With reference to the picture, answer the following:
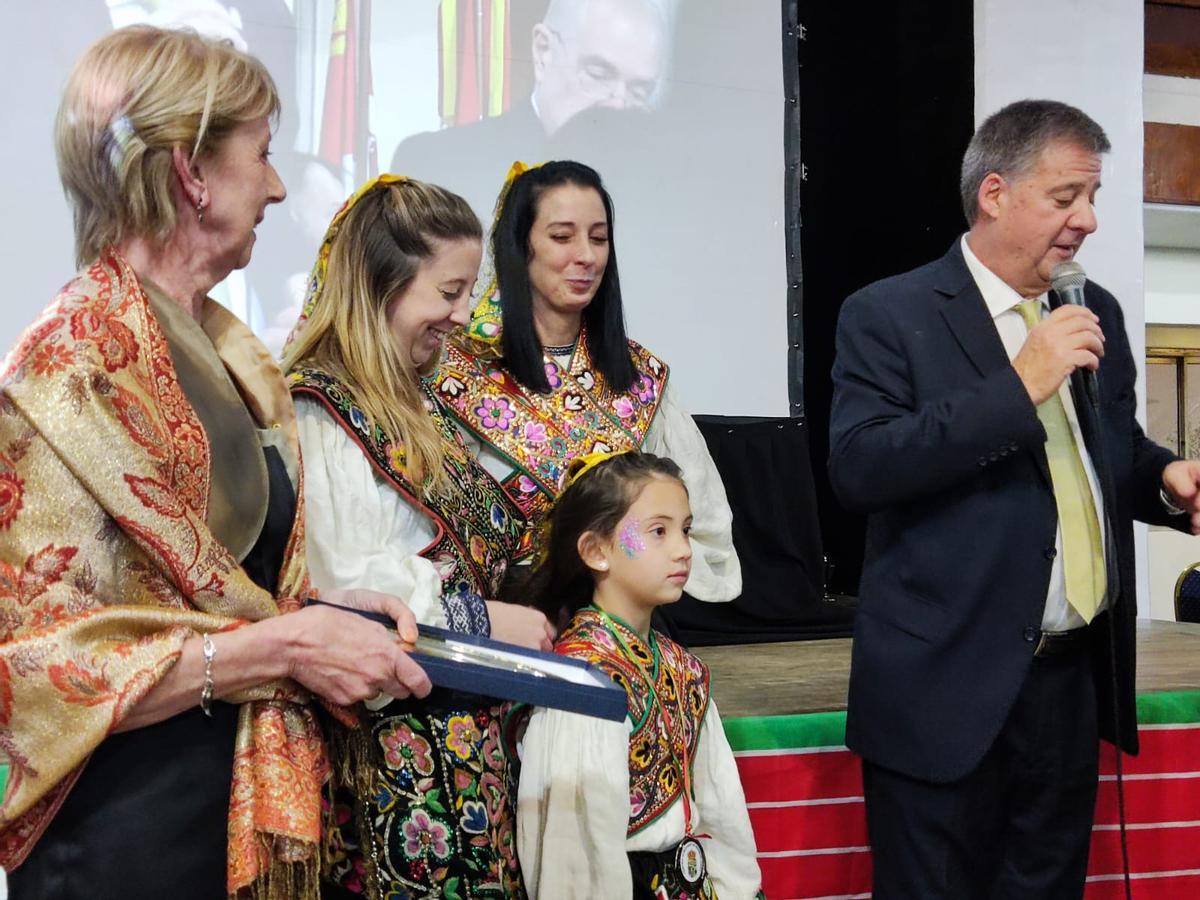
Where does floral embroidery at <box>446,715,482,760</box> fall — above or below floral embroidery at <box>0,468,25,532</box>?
below

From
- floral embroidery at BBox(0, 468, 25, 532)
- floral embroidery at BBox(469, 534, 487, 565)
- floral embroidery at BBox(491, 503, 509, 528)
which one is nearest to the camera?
floral embroidery at BBox(0, 468, 25, 532)

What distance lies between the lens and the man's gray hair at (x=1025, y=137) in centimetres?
187

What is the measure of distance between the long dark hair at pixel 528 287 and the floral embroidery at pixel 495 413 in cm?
9

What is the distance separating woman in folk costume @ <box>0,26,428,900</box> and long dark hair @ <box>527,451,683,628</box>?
662mm

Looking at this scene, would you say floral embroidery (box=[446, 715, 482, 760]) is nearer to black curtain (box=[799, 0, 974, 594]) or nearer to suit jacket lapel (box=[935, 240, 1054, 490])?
suit jacket lapel (box=[935, 240, 1054, 490])

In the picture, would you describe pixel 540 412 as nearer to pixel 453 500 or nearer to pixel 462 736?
pixel 453 500

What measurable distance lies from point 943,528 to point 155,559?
1161 mm

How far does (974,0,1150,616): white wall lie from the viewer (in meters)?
4.32

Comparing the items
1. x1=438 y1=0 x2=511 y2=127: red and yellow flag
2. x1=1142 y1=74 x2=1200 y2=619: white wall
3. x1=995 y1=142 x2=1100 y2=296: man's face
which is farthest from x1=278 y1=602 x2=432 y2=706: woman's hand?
x1=1142 y1=74 x2=1200 y2=619: white wall

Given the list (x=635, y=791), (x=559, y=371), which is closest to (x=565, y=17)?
(x=559, y=371)

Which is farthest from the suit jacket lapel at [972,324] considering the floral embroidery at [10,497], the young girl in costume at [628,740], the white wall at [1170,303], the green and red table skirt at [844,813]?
the white wall at [1170,303]

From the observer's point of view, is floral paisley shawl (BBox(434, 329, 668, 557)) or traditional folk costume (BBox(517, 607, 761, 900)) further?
floral paisley shawl (BBox(434, 329, 668, 557))

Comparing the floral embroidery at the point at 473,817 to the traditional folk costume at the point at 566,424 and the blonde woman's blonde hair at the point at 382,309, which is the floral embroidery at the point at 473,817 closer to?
the blonde woman's blonde hair at the point at 382,309

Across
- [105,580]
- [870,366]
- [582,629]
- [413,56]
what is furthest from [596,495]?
[413,56]
